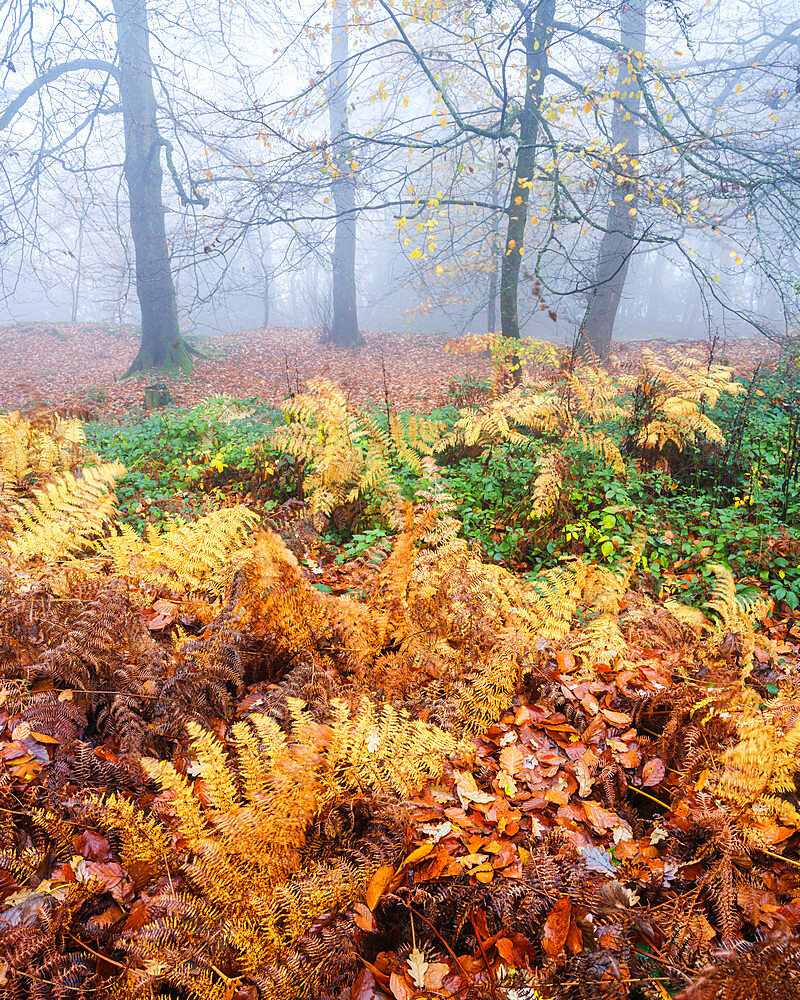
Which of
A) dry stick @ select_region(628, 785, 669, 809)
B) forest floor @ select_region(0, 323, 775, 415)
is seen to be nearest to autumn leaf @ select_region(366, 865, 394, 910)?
dry stick @ select_region(628, 785, 669, 809)

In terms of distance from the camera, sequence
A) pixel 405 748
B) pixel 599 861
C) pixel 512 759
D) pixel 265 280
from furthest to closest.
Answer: pixel 265 280 < pixel 512 759 < pixel 405 748 < pixel 599 861

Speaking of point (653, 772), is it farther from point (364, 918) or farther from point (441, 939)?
point (364, 918)

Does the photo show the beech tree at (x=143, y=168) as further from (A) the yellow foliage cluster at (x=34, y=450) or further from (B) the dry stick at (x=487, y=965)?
(B) the dry stick at (x=487, y=965)

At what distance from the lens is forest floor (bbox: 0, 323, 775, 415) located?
34.7ft

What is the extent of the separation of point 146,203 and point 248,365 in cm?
437

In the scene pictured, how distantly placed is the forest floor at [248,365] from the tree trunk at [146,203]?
0.97 m

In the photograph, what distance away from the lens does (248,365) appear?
14.5 meters

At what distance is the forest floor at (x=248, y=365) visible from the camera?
10.6 meters

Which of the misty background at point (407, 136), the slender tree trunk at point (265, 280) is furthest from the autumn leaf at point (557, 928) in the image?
the slender tree trunk at point (265, 280)

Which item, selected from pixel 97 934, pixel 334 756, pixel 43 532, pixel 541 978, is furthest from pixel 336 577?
pixel 541 978

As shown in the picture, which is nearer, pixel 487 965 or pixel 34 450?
pixel 487 965

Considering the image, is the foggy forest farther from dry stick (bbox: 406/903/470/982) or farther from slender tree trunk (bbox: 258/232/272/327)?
slender tree trunk (bbox: 258/232/272/327)

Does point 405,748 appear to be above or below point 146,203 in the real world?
below

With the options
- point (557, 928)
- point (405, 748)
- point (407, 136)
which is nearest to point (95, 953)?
point (405, 748)
